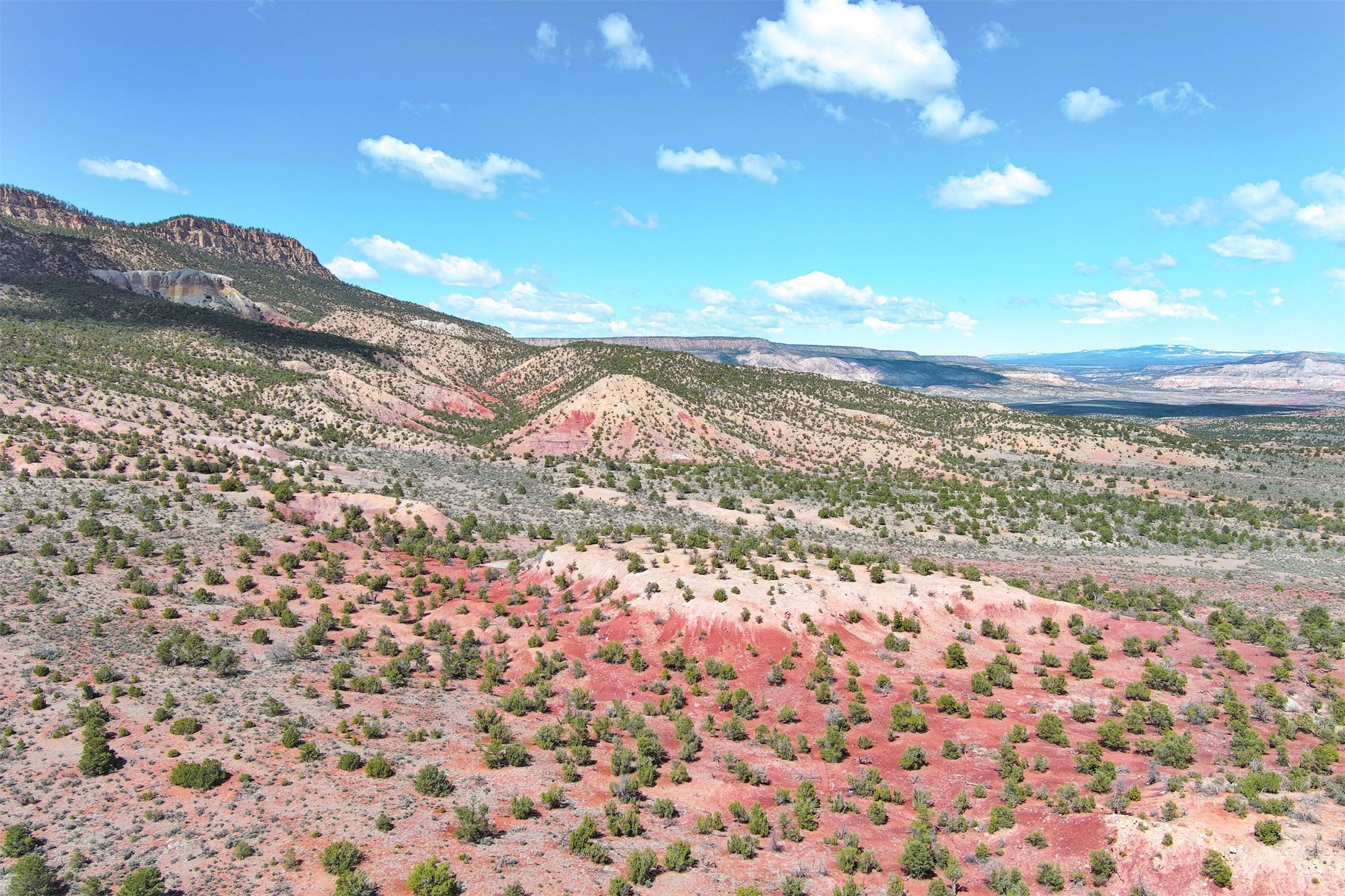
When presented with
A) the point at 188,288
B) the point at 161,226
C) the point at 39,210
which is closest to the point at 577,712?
the point at 188,288

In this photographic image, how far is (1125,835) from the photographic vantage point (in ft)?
49.0

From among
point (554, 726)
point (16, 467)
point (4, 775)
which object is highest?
point (16, 467)

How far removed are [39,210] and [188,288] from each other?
70.0 meters

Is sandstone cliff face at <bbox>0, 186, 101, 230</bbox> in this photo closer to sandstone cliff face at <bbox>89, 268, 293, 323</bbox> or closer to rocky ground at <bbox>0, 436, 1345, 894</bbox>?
sandstone cliff face at <bbox>89, 268, 293, 323</bbox>

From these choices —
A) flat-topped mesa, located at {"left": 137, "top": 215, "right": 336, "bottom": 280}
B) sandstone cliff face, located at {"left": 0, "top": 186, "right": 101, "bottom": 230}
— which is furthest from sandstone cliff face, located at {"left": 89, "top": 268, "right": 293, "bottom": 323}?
flat-topped mesa, located at {"left": 137, "top": 215, "right": 336, "bottom": 280}

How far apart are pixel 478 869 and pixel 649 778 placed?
5.82 meters

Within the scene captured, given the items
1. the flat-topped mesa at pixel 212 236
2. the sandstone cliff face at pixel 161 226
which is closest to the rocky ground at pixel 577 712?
the sandstone cliff face at pixel 161 226

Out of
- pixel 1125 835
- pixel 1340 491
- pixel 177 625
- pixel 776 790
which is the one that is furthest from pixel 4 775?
pixel 1340 491

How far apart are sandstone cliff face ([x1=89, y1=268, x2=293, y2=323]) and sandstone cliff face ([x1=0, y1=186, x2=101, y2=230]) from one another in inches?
1636

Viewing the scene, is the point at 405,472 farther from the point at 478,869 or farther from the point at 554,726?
the point at 478,869

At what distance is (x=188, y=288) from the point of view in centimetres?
12769

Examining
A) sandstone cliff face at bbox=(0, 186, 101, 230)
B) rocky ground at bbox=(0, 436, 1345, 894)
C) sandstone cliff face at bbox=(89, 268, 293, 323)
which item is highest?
sandstone cliff face at bbox=(0, 186, 101, 230)

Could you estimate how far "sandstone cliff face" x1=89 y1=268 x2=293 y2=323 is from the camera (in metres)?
125

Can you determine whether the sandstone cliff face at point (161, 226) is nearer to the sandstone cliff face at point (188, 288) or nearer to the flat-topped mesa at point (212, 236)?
the flat-topped mesa at point (212, 236)
